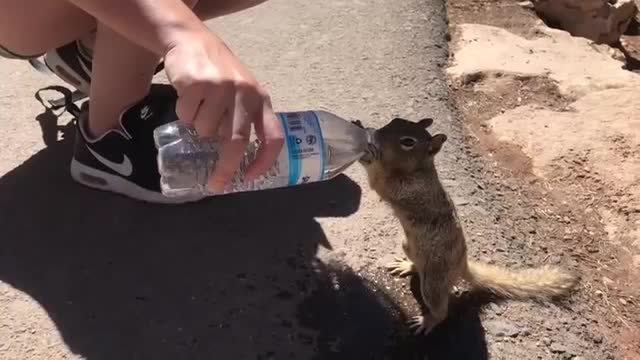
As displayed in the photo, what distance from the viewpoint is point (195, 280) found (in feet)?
7.73

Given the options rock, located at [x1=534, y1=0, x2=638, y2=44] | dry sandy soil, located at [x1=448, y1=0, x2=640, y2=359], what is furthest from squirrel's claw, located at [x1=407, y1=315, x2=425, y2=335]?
rock, located at [x1=534, y1=0, x2=638, y2=44]

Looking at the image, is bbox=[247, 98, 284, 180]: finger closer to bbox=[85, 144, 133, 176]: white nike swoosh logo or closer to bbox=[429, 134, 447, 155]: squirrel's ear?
bbox=[429, 134, 447, 155]: squirrel's ear

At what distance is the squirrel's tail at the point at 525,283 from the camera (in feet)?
7.82

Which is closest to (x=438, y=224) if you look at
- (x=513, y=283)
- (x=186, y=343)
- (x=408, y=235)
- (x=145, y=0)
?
(x=408, y=235)

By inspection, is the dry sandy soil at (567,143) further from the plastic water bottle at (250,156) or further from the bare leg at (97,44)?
the bare leg at (97,44)

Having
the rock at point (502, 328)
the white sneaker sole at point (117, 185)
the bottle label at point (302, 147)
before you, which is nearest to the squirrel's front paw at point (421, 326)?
the rock at point (502, 328)

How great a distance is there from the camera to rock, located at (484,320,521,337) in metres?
2.37

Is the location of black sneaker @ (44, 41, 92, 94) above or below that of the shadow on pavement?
above

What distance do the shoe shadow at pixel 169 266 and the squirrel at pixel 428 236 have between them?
0.14 m

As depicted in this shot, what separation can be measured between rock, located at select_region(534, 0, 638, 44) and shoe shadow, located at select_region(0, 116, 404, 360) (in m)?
2.17

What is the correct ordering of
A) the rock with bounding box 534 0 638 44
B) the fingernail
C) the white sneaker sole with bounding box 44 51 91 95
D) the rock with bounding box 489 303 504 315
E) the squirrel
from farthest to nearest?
the rock with bounding box 534 0 638 44
the white sneaker sole with bounding box 44 51 91 95
the rock with bounding box 489 303 504 315
the squirrel
the fingernail

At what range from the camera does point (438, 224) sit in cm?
232

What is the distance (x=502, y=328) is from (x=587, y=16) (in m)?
2.62

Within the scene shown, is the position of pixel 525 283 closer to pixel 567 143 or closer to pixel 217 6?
pixel 567 143
